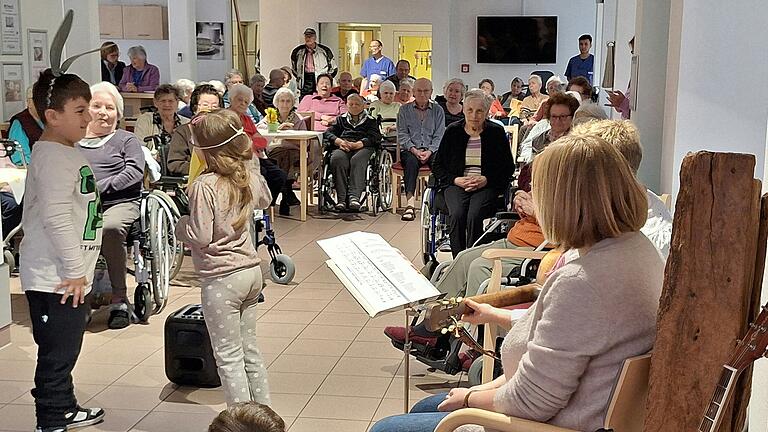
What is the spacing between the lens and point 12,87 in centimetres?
812

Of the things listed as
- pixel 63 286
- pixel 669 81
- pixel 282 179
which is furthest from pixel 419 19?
pixel 63 286

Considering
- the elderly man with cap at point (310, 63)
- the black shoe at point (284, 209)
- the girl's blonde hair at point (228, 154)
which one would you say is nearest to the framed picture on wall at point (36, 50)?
the black shoe at point (284, 209)

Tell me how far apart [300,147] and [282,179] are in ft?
3.49

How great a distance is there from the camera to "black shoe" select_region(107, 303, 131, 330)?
5375mm

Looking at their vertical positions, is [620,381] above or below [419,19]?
below

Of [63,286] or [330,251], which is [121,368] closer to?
[63,286]

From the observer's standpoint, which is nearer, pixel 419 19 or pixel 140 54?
pixel 140 54

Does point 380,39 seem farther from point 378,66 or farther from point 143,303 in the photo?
point 143,303

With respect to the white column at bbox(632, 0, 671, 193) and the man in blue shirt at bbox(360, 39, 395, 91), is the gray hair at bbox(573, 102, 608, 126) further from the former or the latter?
the man in blue shirt at bbox(360, 39, 395, 91)

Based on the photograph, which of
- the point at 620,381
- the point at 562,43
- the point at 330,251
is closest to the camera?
the point at 620,381

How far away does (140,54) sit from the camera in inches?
511

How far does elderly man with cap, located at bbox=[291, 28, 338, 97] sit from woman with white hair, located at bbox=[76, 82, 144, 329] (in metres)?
7.99

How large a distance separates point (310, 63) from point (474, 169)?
24.6 feet

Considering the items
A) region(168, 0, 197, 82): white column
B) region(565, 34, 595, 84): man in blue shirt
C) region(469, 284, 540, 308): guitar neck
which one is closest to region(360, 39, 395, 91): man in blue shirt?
region(565, 34, 595, 84): man in blue shirt
